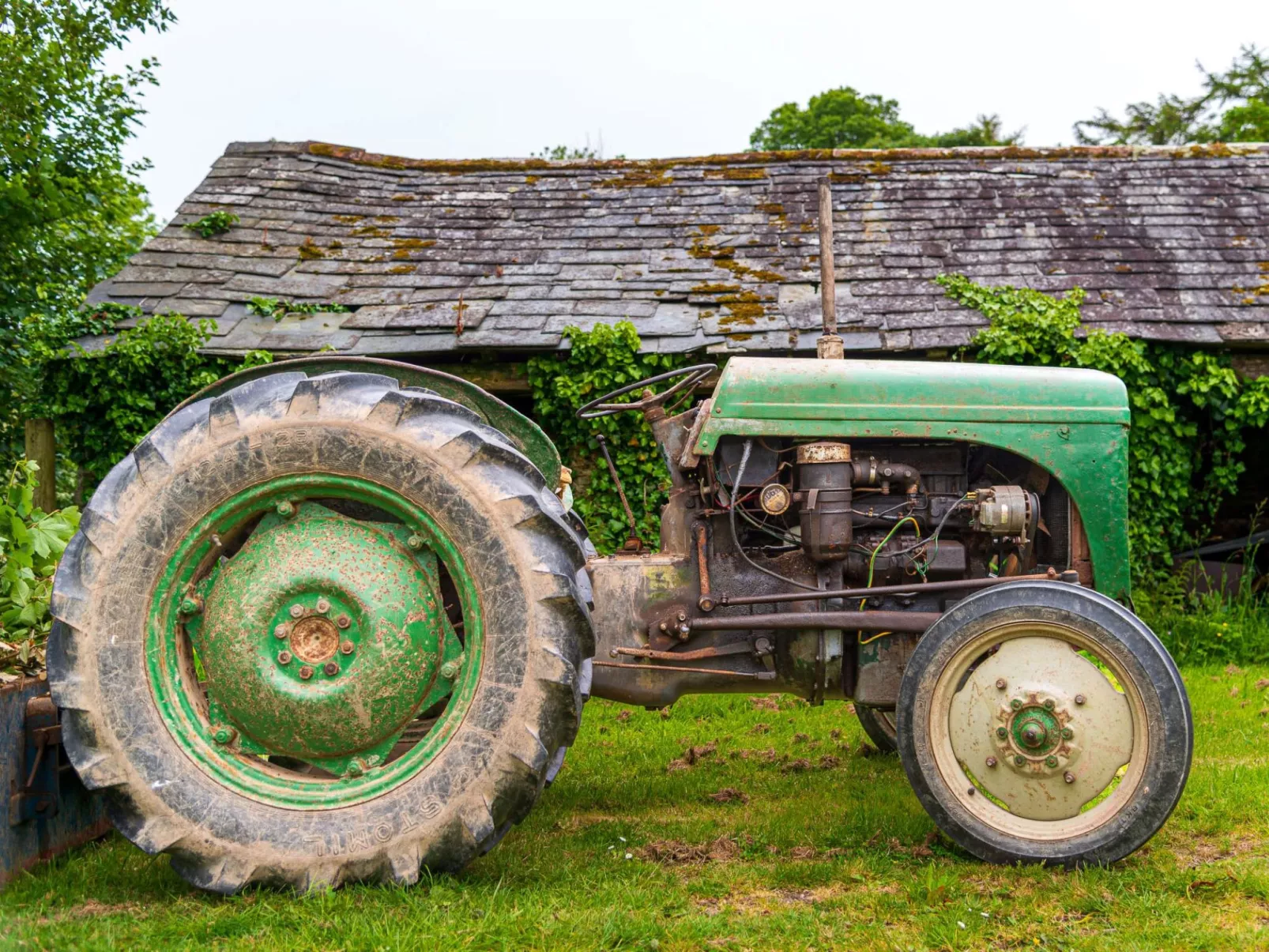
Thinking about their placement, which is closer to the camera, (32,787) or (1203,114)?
(32,787)

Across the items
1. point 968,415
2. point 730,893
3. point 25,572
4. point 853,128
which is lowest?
point 730,893

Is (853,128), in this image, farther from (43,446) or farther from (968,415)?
(968,415)

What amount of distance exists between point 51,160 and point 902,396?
6811 millimetres

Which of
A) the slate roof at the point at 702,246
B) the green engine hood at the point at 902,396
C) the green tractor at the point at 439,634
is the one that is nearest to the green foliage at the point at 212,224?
the slate roof at the point at 702,246

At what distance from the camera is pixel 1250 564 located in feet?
25.9

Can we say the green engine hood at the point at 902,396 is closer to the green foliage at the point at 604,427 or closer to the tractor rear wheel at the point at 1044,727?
the tractor rear wheel at the point at 1044,727

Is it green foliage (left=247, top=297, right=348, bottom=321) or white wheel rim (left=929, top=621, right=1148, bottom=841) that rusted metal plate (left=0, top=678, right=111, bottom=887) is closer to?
white wheel rim (left=929, top=621, right=1148, bottom=841)

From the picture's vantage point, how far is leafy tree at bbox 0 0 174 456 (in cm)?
770

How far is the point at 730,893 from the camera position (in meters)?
3.13

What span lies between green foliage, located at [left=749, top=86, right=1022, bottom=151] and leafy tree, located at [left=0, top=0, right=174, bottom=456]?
15574mm

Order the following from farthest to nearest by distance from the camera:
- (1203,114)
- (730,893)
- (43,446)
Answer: (1203,114)
(43,446)
(730,893)

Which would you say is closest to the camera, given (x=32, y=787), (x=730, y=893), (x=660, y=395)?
(x=730, y=893)

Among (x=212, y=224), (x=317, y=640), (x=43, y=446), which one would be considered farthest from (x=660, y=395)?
(x=43, y=446)

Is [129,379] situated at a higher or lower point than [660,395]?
higher
